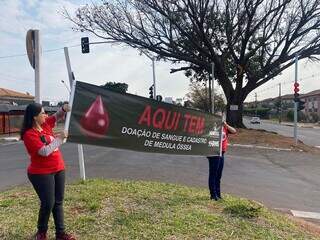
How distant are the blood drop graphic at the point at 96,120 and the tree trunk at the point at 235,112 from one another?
27624 millimetres

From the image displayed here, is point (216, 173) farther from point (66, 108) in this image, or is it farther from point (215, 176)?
point (66, 108)

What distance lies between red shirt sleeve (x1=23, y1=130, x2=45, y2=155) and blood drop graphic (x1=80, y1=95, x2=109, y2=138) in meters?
1.64

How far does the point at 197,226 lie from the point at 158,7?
2659 cm

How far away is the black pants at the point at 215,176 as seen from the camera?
7578 mm

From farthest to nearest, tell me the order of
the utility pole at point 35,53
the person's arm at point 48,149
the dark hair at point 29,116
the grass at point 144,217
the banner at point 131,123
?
the utility pole at point 35,53
the banner at point 131,123
the grass at point 144,217
the dark hair at point 29,116
the person's arm at point 48,149

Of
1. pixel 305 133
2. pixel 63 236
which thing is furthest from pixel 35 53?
pixel 305 133

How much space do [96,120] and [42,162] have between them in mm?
1821

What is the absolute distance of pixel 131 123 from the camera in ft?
22.2

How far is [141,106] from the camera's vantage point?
6.83 metres

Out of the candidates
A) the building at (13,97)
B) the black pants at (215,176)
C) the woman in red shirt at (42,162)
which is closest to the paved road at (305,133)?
the black pants at (215,176)

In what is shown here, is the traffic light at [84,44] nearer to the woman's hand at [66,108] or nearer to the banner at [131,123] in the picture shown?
the banner at [131,123]

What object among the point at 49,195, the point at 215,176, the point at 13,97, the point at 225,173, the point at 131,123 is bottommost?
the point at 225,173

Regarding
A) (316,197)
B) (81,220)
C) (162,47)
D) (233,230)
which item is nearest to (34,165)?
(81,220)

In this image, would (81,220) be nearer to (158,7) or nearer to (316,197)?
(316,197)
